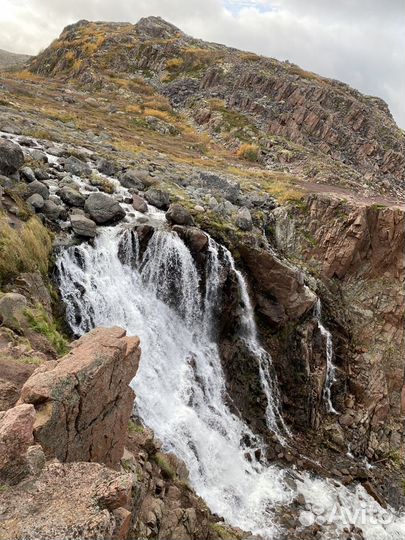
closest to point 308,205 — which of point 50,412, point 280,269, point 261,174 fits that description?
point 280,269

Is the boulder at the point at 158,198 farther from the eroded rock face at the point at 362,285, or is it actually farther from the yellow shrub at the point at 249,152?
the yellow shrub at the point at 249,152

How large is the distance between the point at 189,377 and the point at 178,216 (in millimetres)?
7457

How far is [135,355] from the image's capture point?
8172 mm

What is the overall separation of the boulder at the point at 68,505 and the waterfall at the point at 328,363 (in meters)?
17.5

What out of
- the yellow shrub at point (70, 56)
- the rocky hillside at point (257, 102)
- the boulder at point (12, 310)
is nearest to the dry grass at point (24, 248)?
the boulder at point (12, 310)

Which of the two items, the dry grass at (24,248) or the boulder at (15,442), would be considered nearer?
the boulder at (15,442)

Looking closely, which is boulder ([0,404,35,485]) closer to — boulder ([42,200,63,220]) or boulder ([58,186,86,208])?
boulder ([42,200,63,220])

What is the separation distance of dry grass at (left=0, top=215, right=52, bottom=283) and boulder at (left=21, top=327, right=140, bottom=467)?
5.87m

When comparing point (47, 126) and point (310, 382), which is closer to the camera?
point (310, 382)

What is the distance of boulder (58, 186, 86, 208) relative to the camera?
17859 mm

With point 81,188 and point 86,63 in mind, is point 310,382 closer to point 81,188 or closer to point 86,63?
point 81,188

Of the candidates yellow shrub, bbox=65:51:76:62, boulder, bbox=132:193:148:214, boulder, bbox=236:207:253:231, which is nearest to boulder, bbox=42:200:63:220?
boulder, bbox=132:193:148:214

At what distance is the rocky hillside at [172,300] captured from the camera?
6168mm

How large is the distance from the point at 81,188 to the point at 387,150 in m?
44.0
